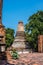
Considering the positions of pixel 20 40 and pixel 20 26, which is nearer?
pixel 20 40

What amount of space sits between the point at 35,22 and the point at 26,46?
9.85 feet

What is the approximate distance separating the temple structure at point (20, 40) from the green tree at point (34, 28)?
0.58 meters

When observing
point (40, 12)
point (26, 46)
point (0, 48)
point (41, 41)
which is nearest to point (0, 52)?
point (0, 48)

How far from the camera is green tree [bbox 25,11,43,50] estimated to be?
2925 centimetres

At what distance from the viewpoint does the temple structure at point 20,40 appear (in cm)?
2875

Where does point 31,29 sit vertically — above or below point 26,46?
above

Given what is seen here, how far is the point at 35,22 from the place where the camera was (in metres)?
29.8

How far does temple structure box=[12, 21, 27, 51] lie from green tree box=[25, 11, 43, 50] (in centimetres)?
58

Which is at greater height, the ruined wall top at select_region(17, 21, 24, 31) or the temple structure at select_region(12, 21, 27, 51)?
the ruined wall top at select_region(17, 21, 24, 31)

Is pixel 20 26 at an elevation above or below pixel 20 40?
above

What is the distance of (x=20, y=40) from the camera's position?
29203 mm

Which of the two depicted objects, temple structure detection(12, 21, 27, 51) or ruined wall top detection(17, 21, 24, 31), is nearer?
temple structure detection(12, 21, 27, 51)

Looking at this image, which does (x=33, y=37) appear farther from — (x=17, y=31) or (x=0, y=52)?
(x=0, y=52)

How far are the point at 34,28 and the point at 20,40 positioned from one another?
2.25 meters
